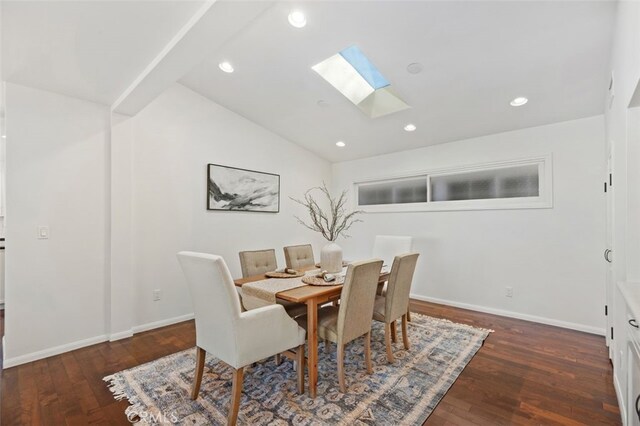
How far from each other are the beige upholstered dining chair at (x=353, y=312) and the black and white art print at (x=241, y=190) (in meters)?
2.29

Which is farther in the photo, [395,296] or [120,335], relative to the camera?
[120,335]

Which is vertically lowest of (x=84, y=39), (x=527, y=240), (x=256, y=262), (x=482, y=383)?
(x=482, y=383)

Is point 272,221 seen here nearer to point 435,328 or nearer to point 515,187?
point 435,328

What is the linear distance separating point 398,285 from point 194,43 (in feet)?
7.98

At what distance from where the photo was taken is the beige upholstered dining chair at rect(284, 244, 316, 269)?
3375mm

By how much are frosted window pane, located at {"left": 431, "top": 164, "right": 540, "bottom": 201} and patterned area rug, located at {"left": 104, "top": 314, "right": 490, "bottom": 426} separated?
198 centimetres

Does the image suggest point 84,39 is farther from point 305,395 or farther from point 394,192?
point 394,192

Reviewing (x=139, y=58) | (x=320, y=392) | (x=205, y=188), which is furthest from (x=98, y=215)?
(x=320, y=392)

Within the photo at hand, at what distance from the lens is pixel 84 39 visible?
2123mm

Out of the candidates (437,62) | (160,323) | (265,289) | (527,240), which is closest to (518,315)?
(527,240)

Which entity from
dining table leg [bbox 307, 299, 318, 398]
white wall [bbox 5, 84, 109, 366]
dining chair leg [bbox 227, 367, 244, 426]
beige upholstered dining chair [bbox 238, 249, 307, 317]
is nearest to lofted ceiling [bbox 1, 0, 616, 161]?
white wall [bbox 5, 84, 109, 366]

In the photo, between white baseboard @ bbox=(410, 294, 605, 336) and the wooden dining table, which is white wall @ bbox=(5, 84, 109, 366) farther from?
white baseboard @ bbox=(410, 294, 605, 336)

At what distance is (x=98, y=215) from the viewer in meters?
2.94

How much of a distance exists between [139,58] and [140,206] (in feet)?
5.12
